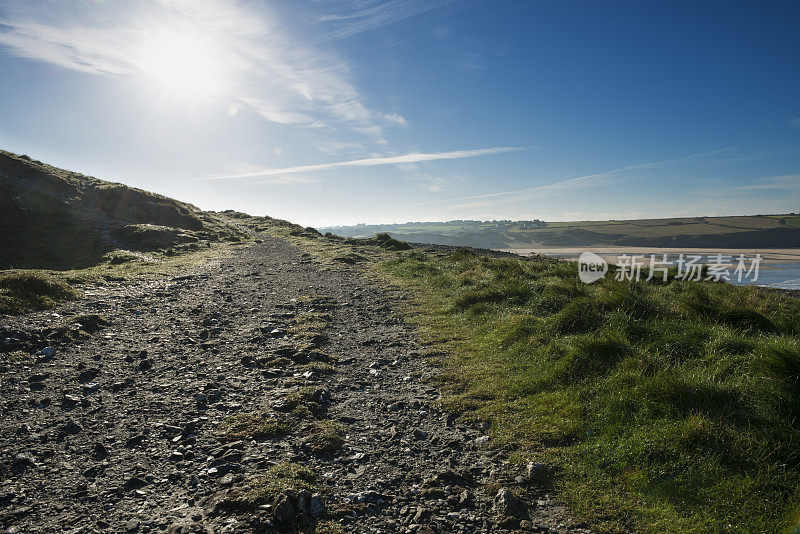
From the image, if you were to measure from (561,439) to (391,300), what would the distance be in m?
10.3

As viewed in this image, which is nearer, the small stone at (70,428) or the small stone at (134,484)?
the small stone at (134,484)

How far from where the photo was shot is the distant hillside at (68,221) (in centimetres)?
2200

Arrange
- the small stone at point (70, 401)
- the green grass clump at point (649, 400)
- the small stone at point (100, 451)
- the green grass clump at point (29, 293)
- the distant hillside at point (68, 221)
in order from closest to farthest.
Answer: the green grass clump at point (649, 400)
the small stone at point (100, 451)
the small stone at point (70, 401)
the green grass clump at point (29, 293)
the distant hillside at point (68, 221)

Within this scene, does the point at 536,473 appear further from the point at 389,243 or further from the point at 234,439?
the point at 389,243

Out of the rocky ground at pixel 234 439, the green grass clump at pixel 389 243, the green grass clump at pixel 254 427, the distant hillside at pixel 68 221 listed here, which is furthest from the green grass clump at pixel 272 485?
the green grass clump at pixel 389 243

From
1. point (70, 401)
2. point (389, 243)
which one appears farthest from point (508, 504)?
point (389, 243)

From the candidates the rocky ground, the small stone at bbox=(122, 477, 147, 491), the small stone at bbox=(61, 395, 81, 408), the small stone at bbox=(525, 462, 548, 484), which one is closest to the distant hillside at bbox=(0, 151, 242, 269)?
the rocky ground

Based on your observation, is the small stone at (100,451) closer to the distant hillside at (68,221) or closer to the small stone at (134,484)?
the small stone at (134,484)

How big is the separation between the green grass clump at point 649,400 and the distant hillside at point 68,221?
2427cm

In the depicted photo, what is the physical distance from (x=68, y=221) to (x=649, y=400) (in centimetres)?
3673

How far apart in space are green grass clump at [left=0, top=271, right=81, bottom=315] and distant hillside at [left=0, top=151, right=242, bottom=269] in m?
10.9

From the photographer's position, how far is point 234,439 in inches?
204

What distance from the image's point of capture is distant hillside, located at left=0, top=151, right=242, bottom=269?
22000 mm

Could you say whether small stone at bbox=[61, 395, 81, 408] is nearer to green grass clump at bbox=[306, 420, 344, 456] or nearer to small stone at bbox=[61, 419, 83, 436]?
small stone at bbox=[61, 419, 83, 436]
